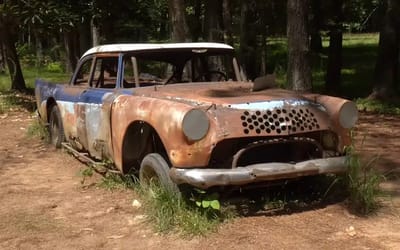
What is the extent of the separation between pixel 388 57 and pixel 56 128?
28.6 feet

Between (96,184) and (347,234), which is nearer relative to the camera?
(347,234)

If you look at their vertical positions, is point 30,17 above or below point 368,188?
above

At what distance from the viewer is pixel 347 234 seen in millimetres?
4664

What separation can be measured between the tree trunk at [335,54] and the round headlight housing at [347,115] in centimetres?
1068

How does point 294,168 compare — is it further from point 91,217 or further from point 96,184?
point 96,184

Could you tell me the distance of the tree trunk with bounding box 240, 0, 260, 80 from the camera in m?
17.3

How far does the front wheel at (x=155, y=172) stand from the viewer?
5102mm

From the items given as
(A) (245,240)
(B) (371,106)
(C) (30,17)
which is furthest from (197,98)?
(B) (371,106)

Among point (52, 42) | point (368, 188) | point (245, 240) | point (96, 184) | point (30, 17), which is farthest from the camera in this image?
point (52, 42)

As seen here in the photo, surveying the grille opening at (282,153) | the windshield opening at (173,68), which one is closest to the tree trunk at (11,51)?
the windshield opening at (173,68)

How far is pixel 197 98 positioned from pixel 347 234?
175cm

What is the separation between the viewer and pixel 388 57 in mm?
14102

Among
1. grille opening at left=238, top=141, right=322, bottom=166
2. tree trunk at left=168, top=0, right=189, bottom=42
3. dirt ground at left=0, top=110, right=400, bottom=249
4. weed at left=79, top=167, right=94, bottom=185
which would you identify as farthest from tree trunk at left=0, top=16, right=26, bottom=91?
grille opening at left=238, top=141, right=322, bottom=166

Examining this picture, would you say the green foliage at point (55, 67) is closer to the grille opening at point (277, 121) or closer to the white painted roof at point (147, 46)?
the white painted roof at point (147, 46)
